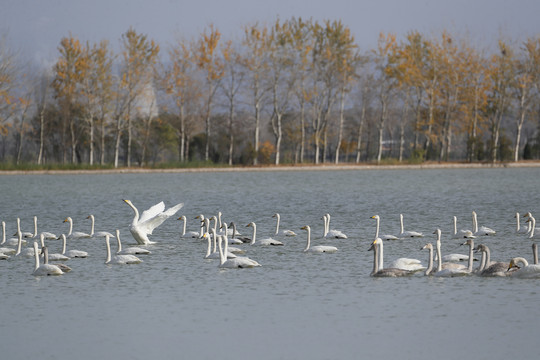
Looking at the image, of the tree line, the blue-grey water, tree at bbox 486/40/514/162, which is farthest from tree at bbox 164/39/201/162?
the blue-grey water

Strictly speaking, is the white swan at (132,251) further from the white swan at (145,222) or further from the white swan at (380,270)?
the white swan at (380,270)

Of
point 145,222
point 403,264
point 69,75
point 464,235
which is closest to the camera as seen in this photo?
point 403,264

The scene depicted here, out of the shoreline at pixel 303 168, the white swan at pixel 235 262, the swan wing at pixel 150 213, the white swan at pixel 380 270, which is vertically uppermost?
the shoreline at pixel 303 168

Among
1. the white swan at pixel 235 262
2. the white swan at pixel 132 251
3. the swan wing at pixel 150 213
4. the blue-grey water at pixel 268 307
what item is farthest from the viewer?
the swan wing at pixel 150 213

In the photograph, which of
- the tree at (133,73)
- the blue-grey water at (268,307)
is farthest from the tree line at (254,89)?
the blue-grey water at (268,307)

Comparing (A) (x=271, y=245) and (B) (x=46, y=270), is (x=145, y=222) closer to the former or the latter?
(A) (x=271, y=245)

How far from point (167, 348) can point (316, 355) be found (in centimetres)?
189

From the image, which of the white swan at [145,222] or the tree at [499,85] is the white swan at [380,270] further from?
the tree at [499,85]

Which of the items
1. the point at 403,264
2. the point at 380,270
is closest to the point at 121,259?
the point at 380,270

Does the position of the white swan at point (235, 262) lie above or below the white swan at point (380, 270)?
below

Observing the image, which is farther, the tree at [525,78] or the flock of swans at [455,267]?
the tree at [525,78]

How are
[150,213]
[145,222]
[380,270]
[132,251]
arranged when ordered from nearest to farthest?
1. [380,270]
2. [132,251]
3. [145,222]
4. [150,213]

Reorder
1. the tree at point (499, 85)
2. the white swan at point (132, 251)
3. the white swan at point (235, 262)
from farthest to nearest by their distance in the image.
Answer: the tree at point (499, 85) < the white swan at point (132, 251) < the white swan at point (235, 262)

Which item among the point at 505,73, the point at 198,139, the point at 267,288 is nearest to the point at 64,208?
the point at 267,288
